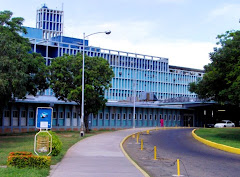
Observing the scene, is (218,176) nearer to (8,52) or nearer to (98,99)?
(8,52)

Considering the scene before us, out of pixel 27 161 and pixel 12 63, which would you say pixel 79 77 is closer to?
pixel 12 63

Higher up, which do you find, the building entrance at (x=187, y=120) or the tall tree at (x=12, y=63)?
the tall tree at (x=12, y=63)

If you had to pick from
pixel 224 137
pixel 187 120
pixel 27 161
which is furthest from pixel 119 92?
pixel 27 161

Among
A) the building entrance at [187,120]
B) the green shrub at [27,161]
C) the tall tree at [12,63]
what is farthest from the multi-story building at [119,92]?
the green shrub at [27,161]

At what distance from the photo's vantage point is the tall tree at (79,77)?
127 ft

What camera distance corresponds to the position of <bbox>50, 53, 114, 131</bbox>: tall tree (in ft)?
127

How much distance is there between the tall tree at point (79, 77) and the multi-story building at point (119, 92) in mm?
7329

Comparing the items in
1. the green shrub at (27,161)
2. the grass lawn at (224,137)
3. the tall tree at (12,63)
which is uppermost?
the tall tree at (12,63)

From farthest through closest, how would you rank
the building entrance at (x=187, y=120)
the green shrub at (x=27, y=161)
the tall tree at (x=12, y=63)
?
the building entrance at (x=187, y=120)
the tall tree at (x=12, y=63)
the green shrub at (x=27, y=161)

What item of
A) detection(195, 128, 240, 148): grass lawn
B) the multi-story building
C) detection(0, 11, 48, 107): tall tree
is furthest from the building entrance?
detection(0, 11, 48, 107): tall tree

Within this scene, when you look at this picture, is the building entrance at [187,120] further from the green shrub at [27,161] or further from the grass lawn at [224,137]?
the green shrub at [27,161]

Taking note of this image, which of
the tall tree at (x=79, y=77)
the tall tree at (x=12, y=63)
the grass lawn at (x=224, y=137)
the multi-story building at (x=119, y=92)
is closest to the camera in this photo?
the tall tree at (x=12, y=63)

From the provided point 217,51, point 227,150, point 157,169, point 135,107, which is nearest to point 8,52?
point 157,169

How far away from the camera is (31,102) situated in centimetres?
4825
